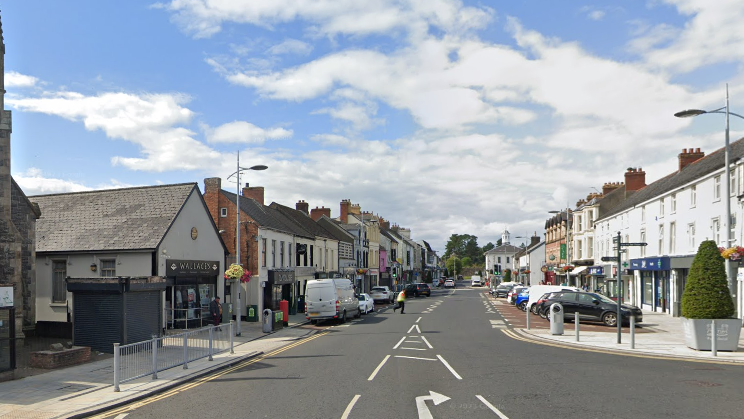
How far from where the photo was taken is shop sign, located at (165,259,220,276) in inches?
1024

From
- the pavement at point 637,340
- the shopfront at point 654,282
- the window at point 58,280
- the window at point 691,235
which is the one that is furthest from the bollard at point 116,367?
the shopfront at point 654,282

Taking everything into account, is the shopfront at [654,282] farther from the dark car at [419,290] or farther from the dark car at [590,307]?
the dark car at [419,290]

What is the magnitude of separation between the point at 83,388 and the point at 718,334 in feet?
58.6

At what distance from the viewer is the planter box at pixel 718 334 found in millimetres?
18141

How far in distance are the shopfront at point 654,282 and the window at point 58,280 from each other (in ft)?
107

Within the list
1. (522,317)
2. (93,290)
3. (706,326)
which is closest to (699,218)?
(522,317)

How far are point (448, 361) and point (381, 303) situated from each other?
35.6 metres

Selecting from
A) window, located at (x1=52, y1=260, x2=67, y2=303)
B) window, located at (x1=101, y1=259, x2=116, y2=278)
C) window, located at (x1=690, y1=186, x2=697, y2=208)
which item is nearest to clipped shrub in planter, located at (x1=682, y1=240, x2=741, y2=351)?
window, located at (x1=690, y1=186, x2=697, y2=208)

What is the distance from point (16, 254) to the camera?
19.4 metres

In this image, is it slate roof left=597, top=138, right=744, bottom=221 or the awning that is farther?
the awning

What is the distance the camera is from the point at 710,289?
18.4 m

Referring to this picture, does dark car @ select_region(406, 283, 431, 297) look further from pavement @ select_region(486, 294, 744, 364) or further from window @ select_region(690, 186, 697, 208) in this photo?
Result: window @ select_region(690, 186, 697, 208)

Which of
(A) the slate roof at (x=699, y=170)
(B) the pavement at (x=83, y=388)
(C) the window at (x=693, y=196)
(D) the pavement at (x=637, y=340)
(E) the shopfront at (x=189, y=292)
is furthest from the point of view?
(C) the window at (x=693, y=196)

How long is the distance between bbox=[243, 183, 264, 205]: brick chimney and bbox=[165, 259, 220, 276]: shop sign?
1496cm
